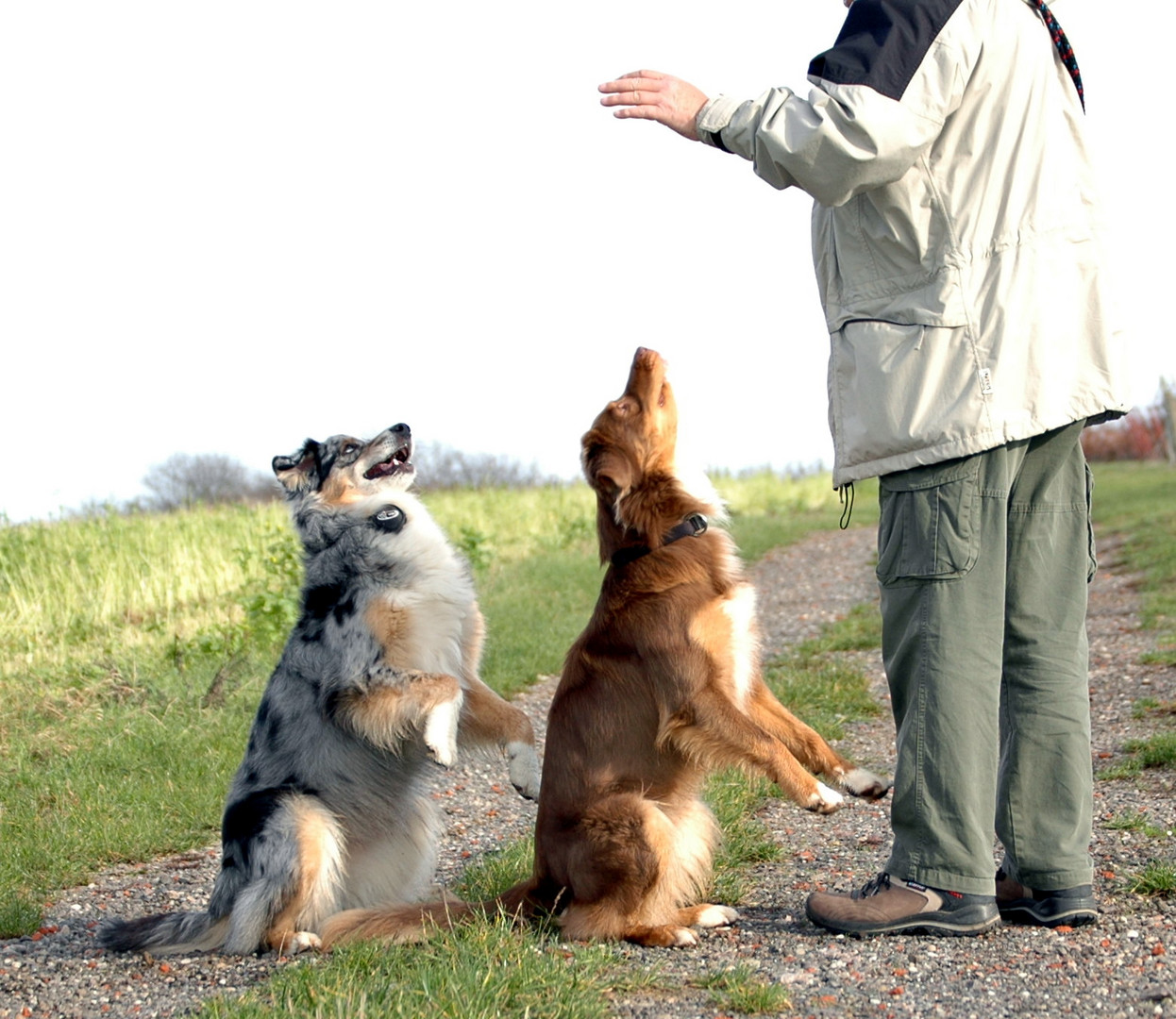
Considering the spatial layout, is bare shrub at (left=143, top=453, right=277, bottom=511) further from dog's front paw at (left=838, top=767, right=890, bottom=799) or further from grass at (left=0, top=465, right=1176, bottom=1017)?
dog's front paw at (left=838, top=767, right=890, bottom=799)

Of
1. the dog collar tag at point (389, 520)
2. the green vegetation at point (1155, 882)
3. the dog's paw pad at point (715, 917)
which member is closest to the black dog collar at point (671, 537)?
the dog collar tag at point (389, 520)

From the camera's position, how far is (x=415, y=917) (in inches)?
145

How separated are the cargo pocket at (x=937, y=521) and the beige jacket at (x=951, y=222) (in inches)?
2.9

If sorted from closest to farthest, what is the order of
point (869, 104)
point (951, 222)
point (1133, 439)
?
point (869, 104) → point (951, 222) → point (1133, 439)

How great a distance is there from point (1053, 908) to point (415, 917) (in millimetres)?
2062

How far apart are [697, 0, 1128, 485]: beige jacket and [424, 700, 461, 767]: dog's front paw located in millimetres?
1768

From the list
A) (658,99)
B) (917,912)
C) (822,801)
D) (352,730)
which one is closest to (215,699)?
(352,730)

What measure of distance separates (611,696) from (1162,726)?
4108mm

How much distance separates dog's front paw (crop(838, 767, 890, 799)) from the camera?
3740 millimetres

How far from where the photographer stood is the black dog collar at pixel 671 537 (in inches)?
156

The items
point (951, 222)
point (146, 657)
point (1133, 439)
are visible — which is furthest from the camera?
point (1133, 439)

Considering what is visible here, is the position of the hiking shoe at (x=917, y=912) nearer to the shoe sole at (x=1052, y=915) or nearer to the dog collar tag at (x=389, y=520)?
the shoe sole at (x=1052, y=915)

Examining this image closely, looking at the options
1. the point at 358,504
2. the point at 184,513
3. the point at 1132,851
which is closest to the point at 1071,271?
the point at 1132,851

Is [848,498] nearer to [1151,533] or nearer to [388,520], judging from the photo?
[388,520]
